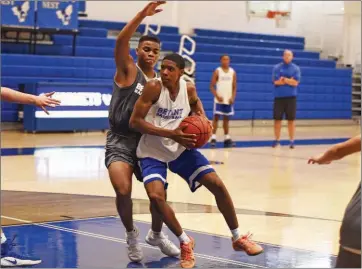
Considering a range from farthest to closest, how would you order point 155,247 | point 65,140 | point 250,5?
point 250,5
point 65,140
point 155,247

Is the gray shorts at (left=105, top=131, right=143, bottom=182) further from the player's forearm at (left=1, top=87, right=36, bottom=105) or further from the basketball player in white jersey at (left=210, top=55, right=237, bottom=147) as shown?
the basketball player in white jersey at (left=210, top=55, right=237, bottom=147)

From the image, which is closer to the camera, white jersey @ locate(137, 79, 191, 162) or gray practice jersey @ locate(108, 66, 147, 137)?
white jersey @ locate(137, 79, 191, 162)

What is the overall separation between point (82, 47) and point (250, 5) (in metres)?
7.16

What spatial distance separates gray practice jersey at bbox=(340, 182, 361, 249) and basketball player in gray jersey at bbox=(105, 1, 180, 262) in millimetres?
2633

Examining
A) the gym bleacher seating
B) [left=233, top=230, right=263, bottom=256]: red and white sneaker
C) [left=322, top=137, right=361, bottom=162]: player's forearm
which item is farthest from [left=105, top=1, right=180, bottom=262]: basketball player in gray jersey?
the gym bleacher seating

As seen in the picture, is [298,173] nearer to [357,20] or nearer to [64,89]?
[64,89]

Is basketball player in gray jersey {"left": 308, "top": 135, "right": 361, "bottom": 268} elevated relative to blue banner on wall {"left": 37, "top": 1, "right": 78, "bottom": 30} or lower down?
lower down

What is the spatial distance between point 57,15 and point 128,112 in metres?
12.3

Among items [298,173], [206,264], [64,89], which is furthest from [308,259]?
[64,89]

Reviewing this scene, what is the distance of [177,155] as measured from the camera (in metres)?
5.37

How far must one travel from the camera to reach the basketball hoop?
24.0m

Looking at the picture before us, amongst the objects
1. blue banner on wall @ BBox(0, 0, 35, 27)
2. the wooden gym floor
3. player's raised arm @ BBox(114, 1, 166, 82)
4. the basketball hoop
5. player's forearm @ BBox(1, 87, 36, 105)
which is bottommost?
the wooden gym floor

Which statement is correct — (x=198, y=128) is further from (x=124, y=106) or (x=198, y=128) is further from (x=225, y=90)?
(x=225, y=90)

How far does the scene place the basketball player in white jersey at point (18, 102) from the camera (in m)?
4.64
